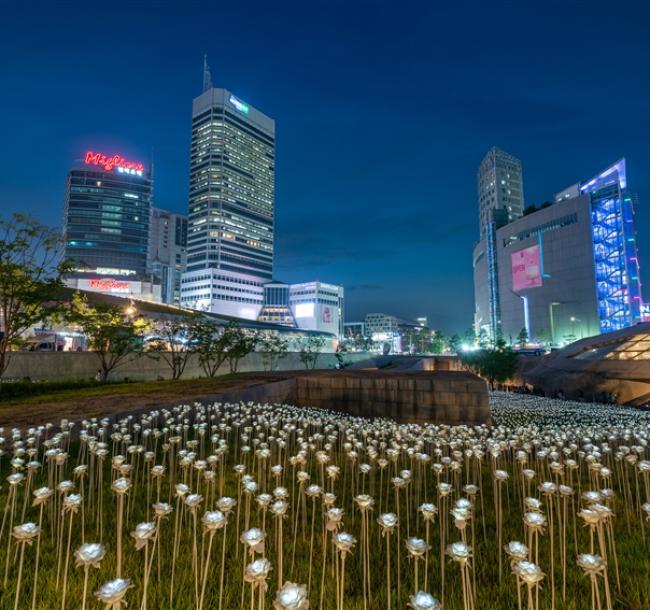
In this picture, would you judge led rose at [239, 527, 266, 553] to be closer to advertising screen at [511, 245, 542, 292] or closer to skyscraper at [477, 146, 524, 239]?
advertising screen at [511, 245, 542, 292]

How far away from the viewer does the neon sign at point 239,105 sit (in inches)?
6486

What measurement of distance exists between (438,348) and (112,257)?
121 meters

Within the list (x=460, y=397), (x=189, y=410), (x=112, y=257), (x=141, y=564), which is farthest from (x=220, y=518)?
(x=112, y=257)

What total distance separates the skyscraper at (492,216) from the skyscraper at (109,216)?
113611 millimetres

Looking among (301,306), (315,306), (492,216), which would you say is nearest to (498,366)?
(315,306)

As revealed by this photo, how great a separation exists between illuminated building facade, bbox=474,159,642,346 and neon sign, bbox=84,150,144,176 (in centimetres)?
12692

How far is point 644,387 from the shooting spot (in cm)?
3266

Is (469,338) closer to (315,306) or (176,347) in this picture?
(315,306)

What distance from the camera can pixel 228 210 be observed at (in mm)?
150375

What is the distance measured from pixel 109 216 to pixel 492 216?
442 ft

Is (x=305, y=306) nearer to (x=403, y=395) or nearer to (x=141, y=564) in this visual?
(x=403, y=395)

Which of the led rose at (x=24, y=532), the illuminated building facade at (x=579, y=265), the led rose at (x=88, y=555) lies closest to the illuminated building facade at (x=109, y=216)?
the illuminated building facade at (x=579, y=265)

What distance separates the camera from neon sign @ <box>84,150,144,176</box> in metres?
127

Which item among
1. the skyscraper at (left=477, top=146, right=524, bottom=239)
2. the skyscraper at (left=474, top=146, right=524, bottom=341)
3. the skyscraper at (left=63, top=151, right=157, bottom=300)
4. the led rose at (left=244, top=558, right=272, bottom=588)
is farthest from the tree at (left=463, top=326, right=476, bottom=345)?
the led rose at (left=244, top=558, right=272, bottom=588)
